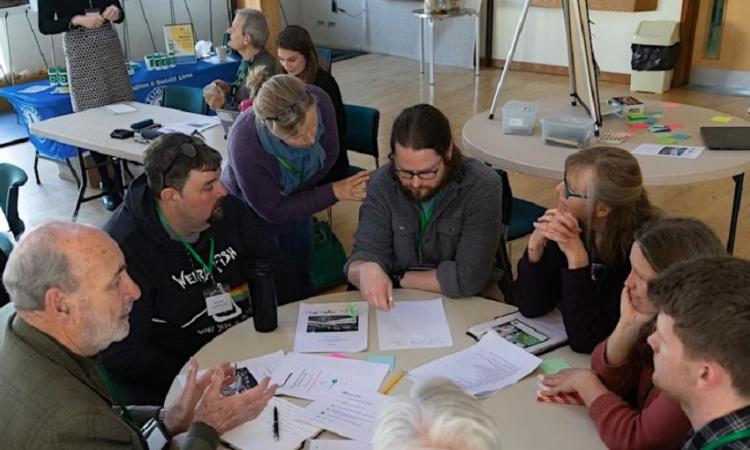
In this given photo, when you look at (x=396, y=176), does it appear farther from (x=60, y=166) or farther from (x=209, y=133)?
(x=60, y=166)

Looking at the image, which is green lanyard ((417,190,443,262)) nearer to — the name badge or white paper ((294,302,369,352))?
white paper ((294,302,369,352))

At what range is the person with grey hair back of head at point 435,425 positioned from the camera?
101 centimetres

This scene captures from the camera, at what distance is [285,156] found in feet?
9.63

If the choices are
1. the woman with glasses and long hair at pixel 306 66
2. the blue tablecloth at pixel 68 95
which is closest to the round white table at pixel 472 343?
the woman with glasses and long hair at pixel 306 66

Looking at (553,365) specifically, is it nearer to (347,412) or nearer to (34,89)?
(347,412)

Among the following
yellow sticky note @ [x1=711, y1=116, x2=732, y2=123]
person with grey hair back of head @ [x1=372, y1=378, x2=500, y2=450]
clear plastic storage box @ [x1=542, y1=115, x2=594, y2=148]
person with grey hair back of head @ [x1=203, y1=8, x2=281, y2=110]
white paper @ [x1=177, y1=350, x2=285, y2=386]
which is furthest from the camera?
person with grey hair back of head @ [x1=203, y1=8, x2=281, y2=110]

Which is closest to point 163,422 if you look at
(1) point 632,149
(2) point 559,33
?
(1) point 632,149

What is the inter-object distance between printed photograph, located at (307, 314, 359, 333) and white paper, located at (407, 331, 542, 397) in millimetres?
310

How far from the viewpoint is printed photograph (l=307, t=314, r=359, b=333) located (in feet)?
6.98

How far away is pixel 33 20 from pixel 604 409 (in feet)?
24.6

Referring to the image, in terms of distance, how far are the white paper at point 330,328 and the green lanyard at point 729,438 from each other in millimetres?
971

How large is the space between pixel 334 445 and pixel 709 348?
2.74 ft

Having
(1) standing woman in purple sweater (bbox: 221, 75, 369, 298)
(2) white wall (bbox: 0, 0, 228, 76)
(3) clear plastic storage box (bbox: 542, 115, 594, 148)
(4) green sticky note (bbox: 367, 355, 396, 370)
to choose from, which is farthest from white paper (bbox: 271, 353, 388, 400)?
(2) white wall (bbox: 0, 0, 228, 76)

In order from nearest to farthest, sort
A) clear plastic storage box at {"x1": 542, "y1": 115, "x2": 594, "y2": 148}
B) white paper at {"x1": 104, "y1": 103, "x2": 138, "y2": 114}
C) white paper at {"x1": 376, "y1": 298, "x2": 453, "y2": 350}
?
white paper at {"x1": 376, "y1": 298, "x2": 453, "y2": 350} → clear plastic storage box at {"x1": 542, "y1": 115, "x2": 594, "y2": 148} → white paper at {"x1": 104, "y1": 103, "x2": 138, "y2": 114}
